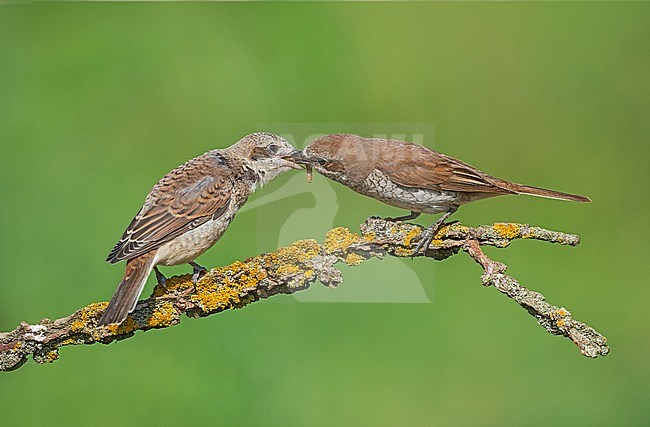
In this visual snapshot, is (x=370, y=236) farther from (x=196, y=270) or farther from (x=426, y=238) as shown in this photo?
(x=196, y=270)

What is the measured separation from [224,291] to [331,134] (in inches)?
14.9

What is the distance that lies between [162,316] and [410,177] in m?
0.57

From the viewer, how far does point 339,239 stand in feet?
5.11

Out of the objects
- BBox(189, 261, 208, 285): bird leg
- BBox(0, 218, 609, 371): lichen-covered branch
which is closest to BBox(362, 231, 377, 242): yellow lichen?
BBox(0, 218, 609, 371): lichen-covered branch

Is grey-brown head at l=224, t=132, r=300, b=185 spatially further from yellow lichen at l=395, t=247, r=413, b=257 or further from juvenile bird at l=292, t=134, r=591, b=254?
yellow lichen at l=395, t=247, r=413, b=257

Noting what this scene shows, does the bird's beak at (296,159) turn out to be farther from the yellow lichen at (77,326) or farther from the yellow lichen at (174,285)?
the yellow lichen at (77,326)

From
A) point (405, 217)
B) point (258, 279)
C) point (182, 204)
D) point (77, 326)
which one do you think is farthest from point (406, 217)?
point (77, 326)

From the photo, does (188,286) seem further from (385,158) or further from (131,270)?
(385,158)

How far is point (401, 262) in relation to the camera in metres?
1.76

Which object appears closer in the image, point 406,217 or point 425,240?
point 425,240

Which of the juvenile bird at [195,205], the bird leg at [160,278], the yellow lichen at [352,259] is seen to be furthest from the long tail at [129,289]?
the yellow lichen at [352,259]

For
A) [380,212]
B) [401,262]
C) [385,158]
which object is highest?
[385,158]

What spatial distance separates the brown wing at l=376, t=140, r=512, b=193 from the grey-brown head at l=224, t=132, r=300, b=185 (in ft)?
0.72

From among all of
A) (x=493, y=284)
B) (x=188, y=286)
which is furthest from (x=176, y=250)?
(x=493, y=284)
